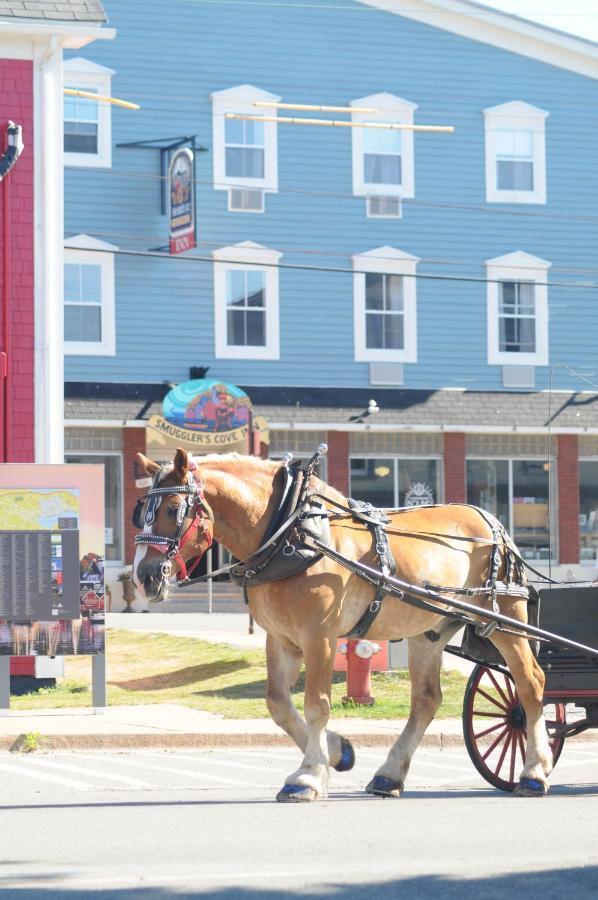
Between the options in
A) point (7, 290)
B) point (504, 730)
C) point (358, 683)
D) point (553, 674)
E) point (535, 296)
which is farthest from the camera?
point (535, 296)

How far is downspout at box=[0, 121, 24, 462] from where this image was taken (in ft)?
55.9

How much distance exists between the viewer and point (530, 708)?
1007 cm

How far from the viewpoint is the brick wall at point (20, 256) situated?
17.2 metres

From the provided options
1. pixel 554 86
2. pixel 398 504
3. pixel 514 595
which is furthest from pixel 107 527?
pixel 514 595

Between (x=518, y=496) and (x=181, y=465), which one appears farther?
(x=518, y=496)

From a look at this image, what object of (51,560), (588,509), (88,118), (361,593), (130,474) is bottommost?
(588,509)

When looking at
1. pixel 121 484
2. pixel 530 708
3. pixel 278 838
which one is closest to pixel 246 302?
pixel 121 484

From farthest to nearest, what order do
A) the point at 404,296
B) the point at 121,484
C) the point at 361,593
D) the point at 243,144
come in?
the point at 404,296 < the point at 243,144 < the point at 121,484 < the point at 361,593

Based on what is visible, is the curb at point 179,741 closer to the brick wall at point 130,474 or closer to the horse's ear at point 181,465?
the horse's ear at point 181,465

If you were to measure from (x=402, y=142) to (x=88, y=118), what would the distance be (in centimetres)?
689

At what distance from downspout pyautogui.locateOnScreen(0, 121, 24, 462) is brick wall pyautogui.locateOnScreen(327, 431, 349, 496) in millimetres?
15221

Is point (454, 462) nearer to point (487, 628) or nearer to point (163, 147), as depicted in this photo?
point (163, 147)

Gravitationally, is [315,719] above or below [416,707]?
above

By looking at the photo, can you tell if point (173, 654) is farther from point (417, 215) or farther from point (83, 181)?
point (417, 215)
